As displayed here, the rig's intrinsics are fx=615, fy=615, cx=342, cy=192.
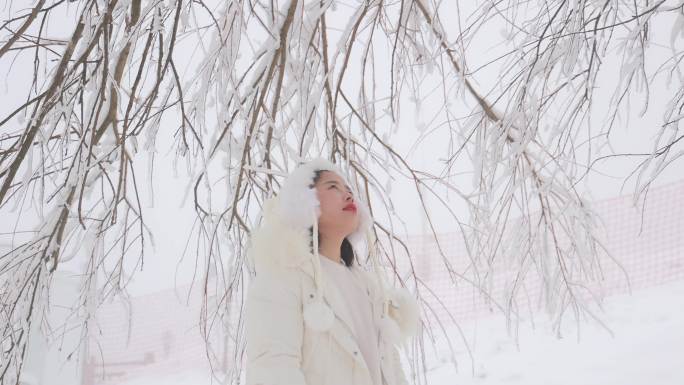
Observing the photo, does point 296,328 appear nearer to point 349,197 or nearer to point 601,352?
point 349,197

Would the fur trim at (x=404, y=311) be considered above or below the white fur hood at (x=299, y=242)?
below

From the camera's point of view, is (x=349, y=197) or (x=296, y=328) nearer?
(x=296, y=328)

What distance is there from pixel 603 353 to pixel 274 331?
3.38 m

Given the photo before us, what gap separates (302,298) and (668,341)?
3.31 metres

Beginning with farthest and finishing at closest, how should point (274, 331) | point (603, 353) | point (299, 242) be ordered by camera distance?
point (603, 353), point (299, 242), point (274, 331)

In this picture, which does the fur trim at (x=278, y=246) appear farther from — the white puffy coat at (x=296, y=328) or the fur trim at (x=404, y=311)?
the fur trim at (x=404, y=311)

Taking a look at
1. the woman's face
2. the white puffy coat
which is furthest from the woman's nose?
the white puffy coat

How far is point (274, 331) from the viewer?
0.89 metres

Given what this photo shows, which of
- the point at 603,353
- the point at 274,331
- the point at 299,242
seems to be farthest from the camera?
the point at 603,353

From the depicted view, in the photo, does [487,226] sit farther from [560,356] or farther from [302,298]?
[560,356]

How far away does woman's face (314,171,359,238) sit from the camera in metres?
1.06

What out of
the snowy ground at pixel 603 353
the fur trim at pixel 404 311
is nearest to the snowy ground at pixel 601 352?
the snowy ground at pixel 603 353

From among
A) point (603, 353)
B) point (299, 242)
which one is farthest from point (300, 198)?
point (603, 353)

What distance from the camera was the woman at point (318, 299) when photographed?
898 millimetres
